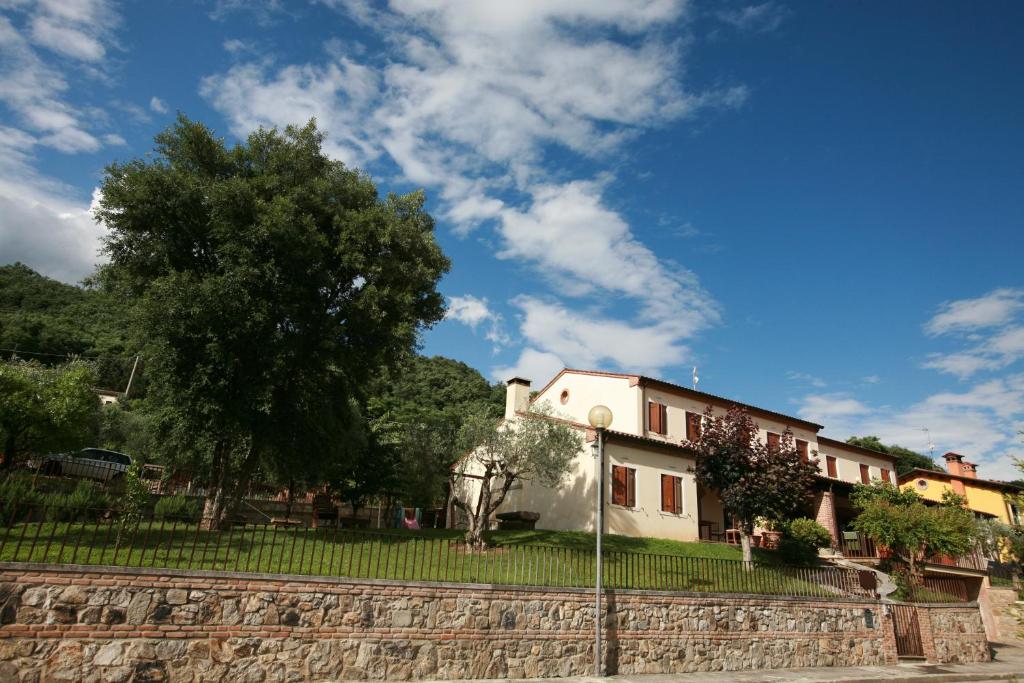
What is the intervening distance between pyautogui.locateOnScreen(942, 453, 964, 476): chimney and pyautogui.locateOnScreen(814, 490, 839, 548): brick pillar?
2199 centimetres

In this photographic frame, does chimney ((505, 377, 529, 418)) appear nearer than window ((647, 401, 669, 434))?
Yes

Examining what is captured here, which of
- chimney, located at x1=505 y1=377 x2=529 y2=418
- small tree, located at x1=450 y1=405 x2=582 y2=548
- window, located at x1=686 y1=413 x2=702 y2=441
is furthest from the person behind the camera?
window, located at x1=686 y1=413 x2=702 y2=441

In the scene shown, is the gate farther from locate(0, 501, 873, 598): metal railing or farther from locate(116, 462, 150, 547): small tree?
locate(116, 462, 150, 547): small tree

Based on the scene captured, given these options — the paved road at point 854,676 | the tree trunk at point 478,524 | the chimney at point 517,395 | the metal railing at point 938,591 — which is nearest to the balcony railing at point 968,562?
the metal railing at point 938,591

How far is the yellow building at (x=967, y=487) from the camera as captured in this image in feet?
122

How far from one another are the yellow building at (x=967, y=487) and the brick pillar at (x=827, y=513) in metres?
13.6

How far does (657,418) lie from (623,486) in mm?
5068

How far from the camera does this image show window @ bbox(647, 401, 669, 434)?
2698 centimetres

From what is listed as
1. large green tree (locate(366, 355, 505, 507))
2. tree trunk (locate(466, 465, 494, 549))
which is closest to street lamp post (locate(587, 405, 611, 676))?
tree trunk (locate(466, 465, 494, 549))

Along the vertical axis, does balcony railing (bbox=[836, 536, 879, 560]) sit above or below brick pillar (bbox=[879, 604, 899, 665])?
above

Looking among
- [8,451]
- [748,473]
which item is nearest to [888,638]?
[748,473]

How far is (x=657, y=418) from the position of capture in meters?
27.4

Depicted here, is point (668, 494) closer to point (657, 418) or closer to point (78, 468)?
point (657, 418)

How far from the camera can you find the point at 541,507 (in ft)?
81.1
